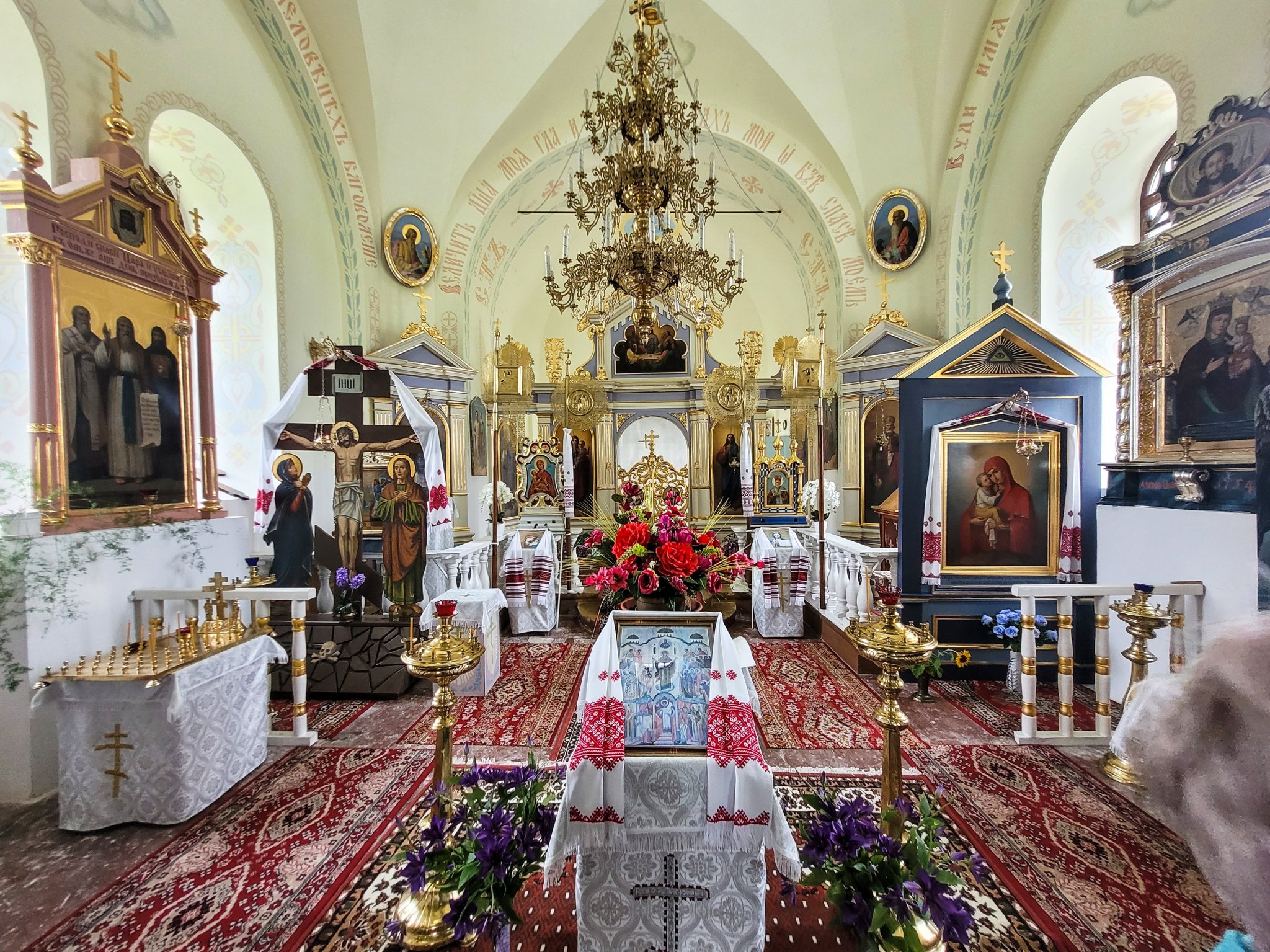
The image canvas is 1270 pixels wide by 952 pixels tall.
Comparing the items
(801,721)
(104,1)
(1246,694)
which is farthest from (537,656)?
(104,1)

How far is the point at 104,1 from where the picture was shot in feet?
13.1

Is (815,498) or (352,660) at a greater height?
(815,498)

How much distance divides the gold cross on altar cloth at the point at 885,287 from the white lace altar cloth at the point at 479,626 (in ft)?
23.4

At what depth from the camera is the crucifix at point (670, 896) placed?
197 centimetres

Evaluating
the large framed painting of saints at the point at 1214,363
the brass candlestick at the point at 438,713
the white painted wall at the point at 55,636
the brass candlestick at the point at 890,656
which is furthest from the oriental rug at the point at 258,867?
the large framed painting of saints at the point at 1214,363

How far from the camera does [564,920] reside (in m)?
2.33

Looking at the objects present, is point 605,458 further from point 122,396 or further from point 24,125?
point 24,125

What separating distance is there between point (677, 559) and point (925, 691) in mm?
3693

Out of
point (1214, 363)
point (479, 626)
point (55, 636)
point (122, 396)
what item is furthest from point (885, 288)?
point (55, 636)

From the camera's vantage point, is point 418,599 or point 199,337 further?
point 418,599

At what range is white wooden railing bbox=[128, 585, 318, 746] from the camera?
366 centimetres

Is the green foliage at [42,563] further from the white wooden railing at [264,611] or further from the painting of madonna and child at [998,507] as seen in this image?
the painting of madonna and child at [998,507]

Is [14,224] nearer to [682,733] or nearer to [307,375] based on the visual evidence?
[307,375]

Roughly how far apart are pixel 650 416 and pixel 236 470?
6.77 m
